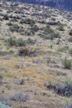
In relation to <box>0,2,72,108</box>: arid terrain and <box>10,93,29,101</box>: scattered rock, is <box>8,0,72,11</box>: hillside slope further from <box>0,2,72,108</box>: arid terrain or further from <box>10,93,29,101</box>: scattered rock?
<box>10,93,29,101</box>: scattered rock

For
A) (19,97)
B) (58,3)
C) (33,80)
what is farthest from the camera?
(58,3)

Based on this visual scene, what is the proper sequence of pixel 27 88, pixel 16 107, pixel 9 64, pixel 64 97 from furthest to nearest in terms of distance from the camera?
pixel 9 64
pixel 27 88
pixel 64 97
pixel 16 107

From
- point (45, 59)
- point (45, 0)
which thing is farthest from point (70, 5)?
point (45, 59)

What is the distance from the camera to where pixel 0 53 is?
453 inches

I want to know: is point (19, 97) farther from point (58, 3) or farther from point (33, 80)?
point (58, 3)

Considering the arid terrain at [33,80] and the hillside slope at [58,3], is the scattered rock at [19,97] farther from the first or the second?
the hillside slope at [58,3]

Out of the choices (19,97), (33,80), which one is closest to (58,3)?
(33,80)

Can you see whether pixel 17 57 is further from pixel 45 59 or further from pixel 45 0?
pixel 45 0

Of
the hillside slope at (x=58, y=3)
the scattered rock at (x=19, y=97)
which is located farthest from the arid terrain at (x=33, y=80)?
the hillside slope at (x=58, y=3)

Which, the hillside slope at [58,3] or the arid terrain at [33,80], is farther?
the hillside slope at [58,3]

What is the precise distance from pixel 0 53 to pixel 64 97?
6071mm

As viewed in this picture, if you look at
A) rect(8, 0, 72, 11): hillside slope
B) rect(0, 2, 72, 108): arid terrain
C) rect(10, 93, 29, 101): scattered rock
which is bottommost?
rect(8, 0, 72, 11): hillside slope

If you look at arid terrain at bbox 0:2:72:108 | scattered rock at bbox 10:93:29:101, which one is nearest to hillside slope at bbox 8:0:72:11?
arid terrain at bbox 0:2:72:108

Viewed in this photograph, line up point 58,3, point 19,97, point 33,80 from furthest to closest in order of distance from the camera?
point 58,3
point 33,80
point 19,97
